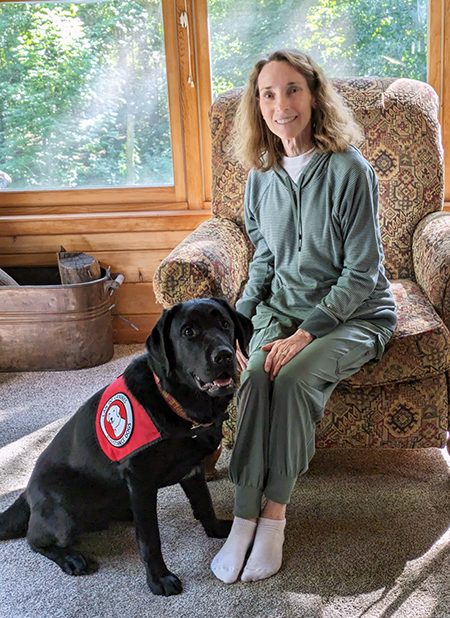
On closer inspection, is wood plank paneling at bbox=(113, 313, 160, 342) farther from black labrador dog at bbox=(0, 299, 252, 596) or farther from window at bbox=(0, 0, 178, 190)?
black labrador dog at bbox=(0, 299, 252, 596)

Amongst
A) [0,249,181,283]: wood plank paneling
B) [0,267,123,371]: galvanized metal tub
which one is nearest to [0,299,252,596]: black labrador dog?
[0,267,123,371]: galvanized metal tub

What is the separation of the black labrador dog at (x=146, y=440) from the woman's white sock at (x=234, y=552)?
4.5 inches

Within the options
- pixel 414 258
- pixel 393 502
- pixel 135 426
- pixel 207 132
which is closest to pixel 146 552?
pixel 135 426

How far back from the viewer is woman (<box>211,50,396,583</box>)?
1401mm

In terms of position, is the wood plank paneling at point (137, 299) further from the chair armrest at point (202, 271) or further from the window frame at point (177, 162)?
the chair armrest at point (202, 271)

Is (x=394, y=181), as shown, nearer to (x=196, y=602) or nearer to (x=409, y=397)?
(x=409, y=397)

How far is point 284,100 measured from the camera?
5.16 ft

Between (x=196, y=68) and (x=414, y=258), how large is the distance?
142cm

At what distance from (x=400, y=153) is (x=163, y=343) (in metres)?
1.33

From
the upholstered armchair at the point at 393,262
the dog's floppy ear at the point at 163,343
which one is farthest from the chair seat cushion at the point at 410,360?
the dog's floppy ear at the point at 163,343

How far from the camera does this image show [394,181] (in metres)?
2.17

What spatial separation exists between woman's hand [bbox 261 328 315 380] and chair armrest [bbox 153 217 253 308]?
12.5 inches

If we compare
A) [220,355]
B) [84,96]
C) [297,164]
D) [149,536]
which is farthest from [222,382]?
[84,96]

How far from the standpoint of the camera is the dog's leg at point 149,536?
1343 mm
